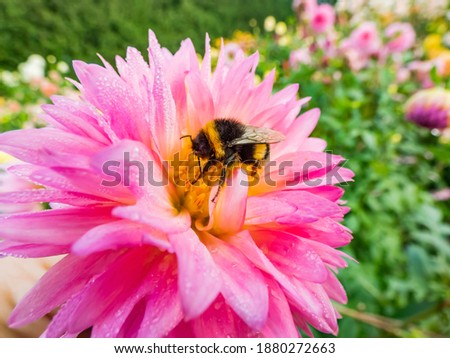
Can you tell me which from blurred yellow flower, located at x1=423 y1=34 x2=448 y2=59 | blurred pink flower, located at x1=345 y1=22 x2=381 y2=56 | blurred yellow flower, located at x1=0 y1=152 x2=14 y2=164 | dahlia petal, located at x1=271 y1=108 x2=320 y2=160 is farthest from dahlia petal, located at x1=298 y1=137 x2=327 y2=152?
blurred yellow flower, located at x1=423 y1=34 x2=448 y2=59

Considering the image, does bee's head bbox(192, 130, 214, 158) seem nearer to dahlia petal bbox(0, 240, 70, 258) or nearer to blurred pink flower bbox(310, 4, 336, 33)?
dahlia petal bbox(0, 240, 70, 258)

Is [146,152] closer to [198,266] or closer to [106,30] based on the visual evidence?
[198,266]

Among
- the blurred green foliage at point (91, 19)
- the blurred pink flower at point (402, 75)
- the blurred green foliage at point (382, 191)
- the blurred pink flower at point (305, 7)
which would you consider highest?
the blurred green foliage at point (91, 19)

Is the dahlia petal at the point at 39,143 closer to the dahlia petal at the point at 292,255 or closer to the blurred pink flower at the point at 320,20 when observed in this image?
the dahlia petal at the point at 292,255

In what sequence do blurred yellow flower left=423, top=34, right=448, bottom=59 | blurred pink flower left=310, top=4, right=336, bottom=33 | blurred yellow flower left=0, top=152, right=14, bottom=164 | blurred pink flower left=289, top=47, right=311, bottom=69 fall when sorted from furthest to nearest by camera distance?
1. blurred yellow flower left=423, top=34, right=448, bottom=59
2. blurred pink flower left=310, top=4, right=336, bottom=33
3. blurred pink flower left=289, top=47, right=311, bottom=69
4. blurred yellow flower left=0, top=152, right=14, bottom=164

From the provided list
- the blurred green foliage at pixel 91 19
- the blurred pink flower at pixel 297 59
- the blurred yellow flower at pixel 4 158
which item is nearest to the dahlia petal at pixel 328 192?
the blurred yellow flower at pixel 4 158

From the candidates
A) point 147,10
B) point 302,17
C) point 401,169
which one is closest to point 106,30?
point 147,10

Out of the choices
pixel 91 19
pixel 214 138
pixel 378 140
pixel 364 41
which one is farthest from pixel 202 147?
pixel 91 19
